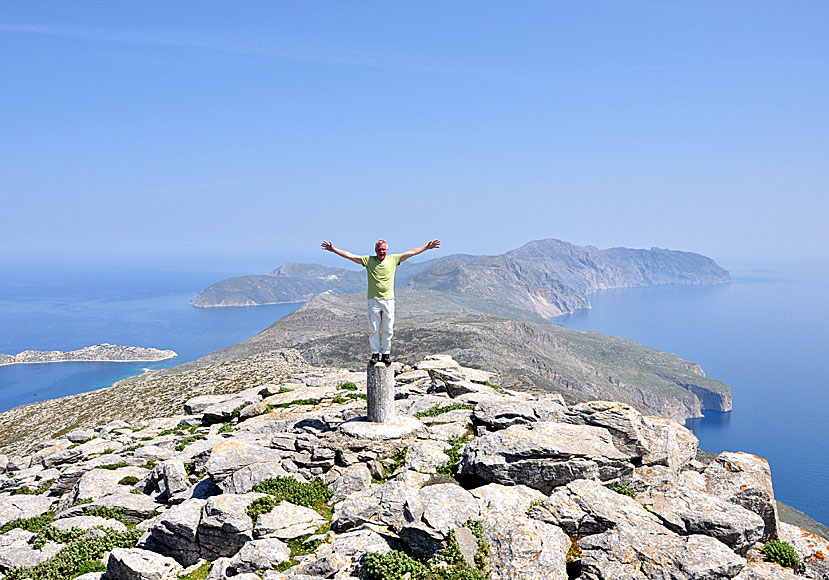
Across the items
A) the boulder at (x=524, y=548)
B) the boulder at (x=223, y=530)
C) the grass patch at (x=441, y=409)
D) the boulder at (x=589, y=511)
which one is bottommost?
the boulder at (x=223, y=530)

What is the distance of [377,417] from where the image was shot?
1923cm

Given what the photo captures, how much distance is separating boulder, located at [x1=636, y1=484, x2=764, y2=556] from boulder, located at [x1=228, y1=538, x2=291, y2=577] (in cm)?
981

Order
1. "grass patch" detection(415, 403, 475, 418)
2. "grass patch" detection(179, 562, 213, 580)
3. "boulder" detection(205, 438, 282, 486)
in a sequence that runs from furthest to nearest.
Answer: "grass patch" detection(415, 403, 475, 418) < "boulder" detection(205, 438, 282, 486) < "grass patch" detection(179, 562, 213, 580)

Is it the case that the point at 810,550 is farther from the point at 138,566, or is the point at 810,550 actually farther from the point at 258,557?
the point at 138,566

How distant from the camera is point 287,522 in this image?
13875mm

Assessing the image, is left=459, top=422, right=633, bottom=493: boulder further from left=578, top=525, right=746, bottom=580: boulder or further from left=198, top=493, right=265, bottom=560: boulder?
left=198, top=493, right=265, bottom=560: boulder

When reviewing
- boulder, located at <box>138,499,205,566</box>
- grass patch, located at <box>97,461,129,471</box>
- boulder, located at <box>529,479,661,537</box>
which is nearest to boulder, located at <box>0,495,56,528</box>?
grass patch, located at <box>97,461,129,471</box>

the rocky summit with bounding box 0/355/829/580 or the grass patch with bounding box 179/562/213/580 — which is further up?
the rocky summit with bounding box 0/355/829/580

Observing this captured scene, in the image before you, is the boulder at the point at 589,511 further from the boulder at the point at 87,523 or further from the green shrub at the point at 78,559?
the boulder at the point at 87,523

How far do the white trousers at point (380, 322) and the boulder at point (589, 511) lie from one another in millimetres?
8588

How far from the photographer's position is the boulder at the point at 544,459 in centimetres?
1361

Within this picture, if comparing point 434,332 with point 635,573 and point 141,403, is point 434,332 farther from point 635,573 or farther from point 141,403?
point 635,573

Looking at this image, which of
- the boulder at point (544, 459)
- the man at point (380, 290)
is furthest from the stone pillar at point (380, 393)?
the boulder at point (544, 459)

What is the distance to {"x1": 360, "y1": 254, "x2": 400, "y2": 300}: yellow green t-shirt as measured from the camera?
18109 millimetres
